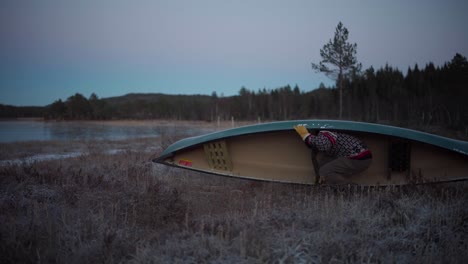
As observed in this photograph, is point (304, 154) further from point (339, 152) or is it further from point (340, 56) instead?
point (340, 56)

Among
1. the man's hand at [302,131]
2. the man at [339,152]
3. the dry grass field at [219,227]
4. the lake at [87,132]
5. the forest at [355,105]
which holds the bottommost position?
the dry grass field at [219,227]

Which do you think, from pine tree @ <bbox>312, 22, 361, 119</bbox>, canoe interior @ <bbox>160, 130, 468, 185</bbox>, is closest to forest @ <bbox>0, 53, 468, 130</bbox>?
pine tree @ <bbox>312, 22, 361, 119</bbox>

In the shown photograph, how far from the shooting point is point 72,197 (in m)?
4.41

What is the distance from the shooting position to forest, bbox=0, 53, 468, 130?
32719 millimetres

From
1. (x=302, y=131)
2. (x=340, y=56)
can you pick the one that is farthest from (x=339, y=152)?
(x=340, y=56)

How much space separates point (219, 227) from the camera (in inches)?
114

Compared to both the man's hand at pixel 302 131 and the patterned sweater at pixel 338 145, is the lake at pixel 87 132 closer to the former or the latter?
the man's hand at pixel 302 131

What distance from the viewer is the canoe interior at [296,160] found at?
505cm

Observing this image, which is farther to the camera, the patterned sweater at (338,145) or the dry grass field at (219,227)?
the patterned sweater at (338,145)

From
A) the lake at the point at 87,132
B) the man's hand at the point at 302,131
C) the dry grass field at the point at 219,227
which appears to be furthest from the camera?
the lake at the point at 87,132

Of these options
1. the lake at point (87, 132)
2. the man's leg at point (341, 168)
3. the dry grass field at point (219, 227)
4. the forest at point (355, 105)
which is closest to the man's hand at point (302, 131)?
the man's leg at point (341, 168)

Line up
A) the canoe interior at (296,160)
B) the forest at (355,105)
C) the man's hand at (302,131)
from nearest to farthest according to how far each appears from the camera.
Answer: the man's hand at (302,131), the canoe interior at (296,160), the forest at (355,105)

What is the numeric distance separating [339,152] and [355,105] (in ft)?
156

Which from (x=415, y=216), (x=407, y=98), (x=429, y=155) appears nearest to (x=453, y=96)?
(x=407, y=98)
